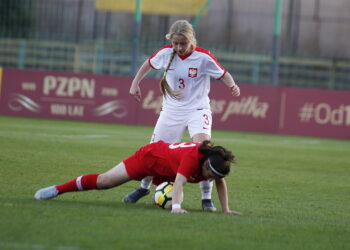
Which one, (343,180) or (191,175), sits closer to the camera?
(191,175)

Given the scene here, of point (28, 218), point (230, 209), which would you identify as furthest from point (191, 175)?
point (28, 218)

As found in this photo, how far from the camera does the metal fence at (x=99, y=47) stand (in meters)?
27.7

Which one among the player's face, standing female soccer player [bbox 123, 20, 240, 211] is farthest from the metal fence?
the player's face

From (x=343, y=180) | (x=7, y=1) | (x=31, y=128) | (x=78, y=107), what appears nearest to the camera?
(x=343, y=180)

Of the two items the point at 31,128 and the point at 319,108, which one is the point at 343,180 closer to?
the point at 31,128

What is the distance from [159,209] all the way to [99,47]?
20.7 metres

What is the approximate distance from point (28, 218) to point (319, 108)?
18.9 m

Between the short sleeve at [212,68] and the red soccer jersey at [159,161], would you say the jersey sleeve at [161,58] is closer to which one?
the short sleeve at [212,68]

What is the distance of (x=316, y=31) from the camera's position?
30.9 m

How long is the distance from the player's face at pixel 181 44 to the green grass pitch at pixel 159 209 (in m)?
1.60

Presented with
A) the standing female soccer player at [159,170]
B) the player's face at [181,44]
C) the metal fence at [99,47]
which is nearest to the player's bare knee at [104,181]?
the standing female soccer player at [159,170]

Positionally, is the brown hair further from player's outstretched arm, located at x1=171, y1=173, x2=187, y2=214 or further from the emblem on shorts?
the emblem on shorts

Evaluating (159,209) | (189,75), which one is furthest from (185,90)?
(159,209)

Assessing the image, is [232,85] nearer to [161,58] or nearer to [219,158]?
[161,58]
